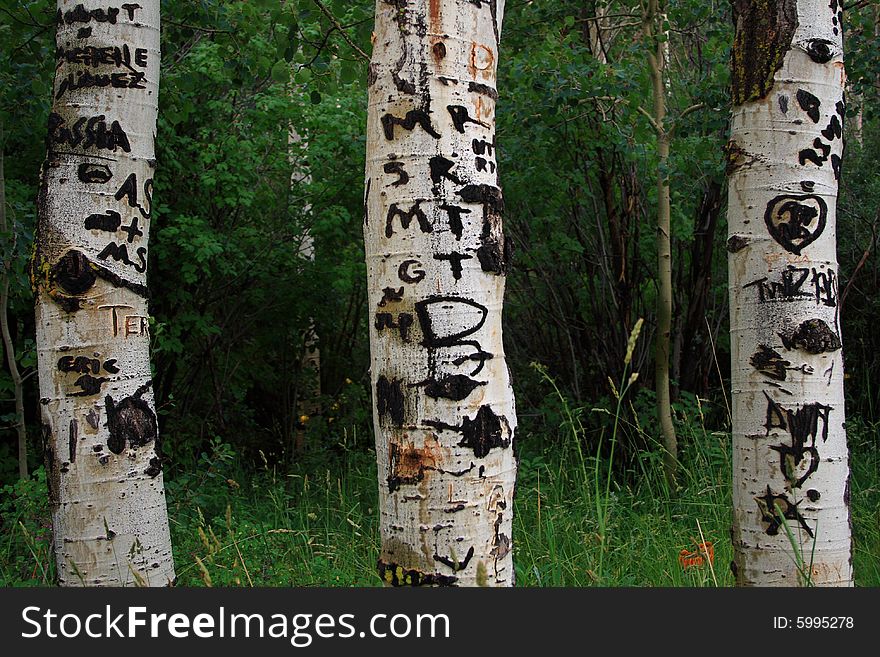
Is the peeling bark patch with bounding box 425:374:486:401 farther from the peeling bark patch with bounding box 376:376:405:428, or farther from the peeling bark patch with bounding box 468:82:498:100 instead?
the peeling bark patch with bounding box 468:82:498:100

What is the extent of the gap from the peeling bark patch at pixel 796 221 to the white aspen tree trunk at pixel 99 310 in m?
2.16

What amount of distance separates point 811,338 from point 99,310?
2305 millimetres

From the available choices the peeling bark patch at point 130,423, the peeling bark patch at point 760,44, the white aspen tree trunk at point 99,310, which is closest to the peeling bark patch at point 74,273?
the white aspen tree trunk at point 99,310

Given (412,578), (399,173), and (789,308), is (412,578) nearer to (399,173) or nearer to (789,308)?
(399,173)

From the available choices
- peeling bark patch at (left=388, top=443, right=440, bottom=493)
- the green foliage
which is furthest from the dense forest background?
peeling bark patch at (left=388, top=443, right=440, bottom=493)

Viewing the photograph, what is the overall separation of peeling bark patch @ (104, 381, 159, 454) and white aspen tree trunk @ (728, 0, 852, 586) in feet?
6.56

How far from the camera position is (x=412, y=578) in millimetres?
1942

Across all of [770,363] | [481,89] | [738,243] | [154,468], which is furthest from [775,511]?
[154,468]

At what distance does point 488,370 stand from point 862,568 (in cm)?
234

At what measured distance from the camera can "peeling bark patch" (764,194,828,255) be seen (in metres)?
2.48

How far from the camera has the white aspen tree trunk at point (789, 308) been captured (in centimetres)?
245

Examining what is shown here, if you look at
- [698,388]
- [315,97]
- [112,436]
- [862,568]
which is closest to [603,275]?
[698,388]

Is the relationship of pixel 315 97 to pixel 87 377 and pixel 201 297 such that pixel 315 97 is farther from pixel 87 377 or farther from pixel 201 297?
pixel 201 297

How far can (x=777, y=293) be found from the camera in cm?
247
